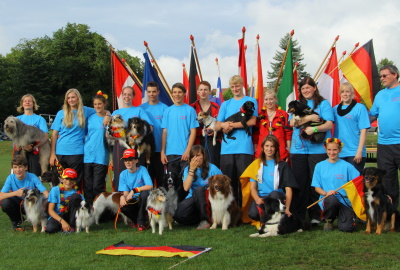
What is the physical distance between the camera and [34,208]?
19.4ft

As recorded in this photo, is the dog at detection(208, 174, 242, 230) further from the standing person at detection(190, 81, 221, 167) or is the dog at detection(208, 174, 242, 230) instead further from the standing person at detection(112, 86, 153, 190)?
the standing person at detection(112, 86, 153, 190)

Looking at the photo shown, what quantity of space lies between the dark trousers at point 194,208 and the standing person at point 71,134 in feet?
5.95

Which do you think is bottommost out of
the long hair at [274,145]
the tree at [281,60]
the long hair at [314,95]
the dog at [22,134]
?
the long hair at [274,145]

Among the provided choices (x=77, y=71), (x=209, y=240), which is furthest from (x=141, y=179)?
(x=77, y=71)

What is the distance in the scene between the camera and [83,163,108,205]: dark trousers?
6.63m

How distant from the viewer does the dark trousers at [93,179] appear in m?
6.63

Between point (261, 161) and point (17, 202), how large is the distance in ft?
11.9

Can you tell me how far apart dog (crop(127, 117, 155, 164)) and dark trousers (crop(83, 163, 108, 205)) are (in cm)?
62

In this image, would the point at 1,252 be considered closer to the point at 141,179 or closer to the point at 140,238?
the point at 140,238

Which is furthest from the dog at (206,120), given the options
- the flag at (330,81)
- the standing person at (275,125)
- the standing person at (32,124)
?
the flag at (330,81)

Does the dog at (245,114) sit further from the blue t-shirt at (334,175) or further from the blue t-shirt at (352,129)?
the blue t-shirt at (352,129)

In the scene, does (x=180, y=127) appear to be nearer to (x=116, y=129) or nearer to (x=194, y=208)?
(x=116, y=129)

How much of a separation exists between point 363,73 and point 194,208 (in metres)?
4.32

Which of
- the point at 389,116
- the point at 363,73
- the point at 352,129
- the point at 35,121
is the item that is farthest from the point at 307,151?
the point at 35,121
